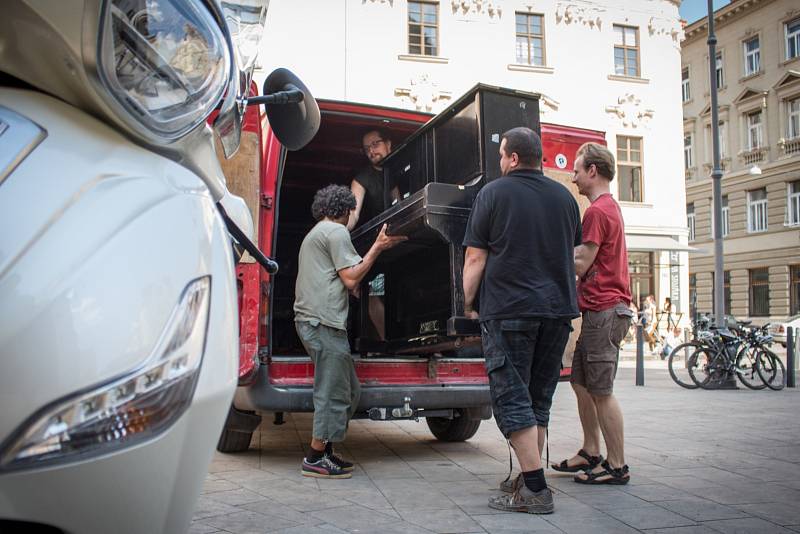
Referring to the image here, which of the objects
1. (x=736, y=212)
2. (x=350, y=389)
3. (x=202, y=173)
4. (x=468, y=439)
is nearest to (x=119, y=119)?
(x=202, y=173)

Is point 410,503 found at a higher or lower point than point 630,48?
lower

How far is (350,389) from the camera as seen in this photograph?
4.32 metres

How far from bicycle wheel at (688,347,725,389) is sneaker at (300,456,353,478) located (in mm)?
7692

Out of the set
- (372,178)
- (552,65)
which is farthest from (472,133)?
(552,65)

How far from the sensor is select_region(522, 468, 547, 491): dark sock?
345 cm

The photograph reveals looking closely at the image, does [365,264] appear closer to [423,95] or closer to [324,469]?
[324,469]

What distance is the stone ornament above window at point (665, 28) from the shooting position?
22.3 m

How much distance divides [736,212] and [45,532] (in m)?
35.0

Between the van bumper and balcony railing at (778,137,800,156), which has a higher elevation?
balcony railing at (778,137,800,156)

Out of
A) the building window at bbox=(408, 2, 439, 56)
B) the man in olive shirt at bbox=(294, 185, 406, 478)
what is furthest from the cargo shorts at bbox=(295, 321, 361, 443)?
the building window at bbox=(408, 2, 439, 56)

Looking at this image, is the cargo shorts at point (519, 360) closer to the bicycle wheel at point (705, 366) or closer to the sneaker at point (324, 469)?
the sneaker at point (324, 469)

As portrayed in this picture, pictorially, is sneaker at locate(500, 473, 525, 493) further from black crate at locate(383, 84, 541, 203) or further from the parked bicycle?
the parked bicycle

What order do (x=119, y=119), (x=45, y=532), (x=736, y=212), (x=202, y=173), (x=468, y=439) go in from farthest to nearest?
(x=736, y=212) → (x=468, y=439) → (x=202, y=173) → (x=119, y=119) → (x=45, y=532)

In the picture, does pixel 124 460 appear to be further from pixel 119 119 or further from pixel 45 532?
pixel 119 119
